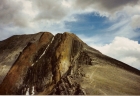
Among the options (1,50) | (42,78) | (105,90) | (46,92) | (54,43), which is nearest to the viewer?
(105,90)

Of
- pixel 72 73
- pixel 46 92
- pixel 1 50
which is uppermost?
pixel 1 50

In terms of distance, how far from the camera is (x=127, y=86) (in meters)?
34.7

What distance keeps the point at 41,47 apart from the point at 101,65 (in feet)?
42.9

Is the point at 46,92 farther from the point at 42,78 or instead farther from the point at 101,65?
the point at 101,65

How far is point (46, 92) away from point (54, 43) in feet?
42.7

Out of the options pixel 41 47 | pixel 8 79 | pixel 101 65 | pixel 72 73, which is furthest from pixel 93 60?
pixel 8 79

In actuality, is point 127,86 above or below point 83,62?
below

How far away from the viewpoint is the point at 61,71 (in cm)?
3816

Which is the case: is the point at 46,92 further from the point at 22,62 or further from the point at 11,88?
the point at 22,62

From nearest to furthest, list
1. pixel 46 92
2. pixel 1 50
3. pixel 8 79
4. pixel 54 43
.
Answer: pixel 46 92 < pixel 8 79 < pixel 54 43 < pixel 1 50

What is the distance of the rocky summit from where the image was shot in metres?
32.7

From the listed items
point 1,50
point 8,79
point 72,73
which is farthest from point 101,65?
point 1,50

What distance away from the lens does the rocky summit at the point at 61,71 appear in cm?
3266

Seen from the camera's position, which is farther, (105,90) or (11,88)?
(11,88)
